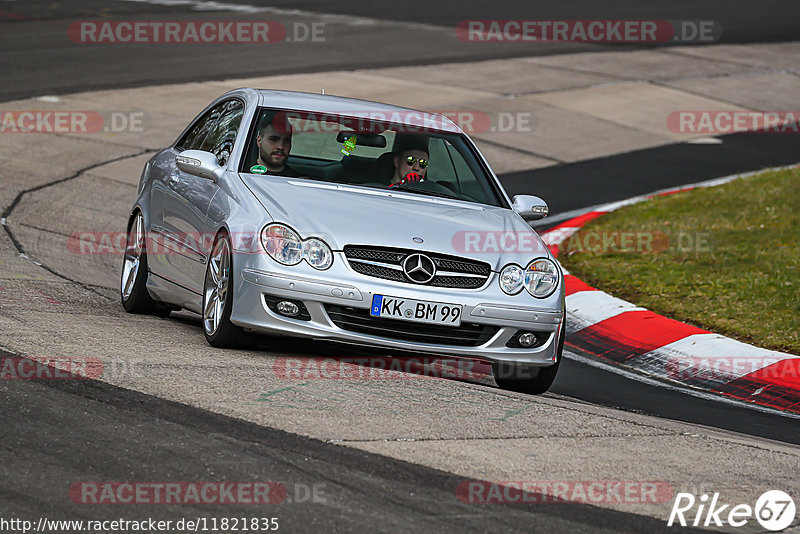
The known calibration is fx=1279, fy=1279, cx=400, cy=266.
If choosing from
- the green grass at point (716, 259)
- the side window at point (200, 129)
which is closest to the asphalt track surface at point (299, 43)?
the green grass at point (716, 259)

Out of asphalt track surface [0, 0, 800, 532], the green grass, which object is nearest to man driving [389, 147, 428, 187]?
asphalt track surface [0, 0, 800, 532]

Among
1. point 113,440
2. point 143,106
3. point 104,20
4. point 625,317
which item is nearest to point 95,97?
point 143,106

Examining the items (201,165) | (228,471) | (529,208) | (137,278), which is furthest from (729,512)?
(137,278)

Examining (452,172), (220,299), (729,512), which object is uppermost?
(452,172)

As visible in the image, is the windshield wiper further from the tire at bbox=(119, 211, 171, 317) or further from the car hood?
the tire at bbox=(119, 211, 171, 317)

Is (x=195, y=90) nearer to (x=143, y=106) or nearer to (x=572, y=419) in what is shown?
(x=143, y=106)

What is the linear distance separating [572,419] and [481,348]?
0.93 meters

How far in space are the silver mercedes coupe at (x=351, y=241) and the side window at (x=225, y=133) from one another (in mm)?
18

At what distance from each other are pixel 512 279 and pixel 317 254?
1.09 m

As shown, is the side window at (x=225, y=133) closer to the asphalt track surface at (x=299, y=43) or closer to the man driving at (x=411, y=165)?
the man driving at (x=411, y=165)

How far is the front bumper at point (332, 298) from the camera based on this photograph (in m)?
6.69

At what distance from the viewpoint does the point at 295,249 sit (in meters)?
6.77

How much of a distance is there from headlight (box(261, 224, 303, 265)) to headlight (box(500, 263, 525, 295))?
1.12 meters

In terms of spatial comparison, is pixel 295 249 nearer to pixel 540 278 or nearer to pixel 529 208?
pixel 540 278
